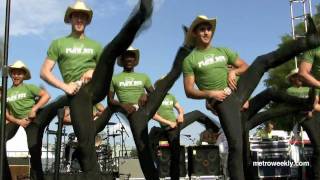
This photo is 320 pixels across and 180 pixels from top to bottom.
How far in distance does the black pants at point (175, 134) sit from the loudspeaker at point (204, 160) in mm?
2382

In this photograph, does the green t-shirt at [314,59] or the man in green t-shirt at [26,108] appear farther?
the green t-shirt at [314,59]

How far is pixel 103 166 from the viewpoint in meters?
12.6

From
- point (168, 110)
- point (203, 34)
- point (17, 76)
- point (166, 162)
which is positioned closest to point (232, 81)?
point (203, 34)

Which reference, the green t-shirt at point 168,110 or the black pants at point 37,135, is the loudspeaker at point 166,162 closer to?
the green t-shirt at point 168,110

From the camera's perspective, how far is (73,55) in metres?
4.59

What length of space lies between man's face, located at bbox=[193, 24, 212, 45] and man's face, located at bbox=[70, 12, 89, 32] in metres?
1.10

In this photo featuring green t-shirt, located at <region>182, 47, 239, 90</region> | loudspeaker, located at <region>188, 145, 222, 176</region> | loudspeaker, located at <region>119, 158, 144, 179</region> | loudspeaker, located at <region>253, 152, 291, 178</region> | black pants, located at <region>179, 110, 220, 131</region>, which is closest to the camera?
green t-shirt, located at <region>182, 47, 239, 90</region>

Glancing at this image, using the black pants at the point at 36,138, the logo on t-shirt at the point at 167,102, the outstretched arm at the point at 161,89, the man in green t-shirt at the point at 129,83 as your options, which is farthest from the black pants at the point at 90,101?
the logo on t-shirt at the point at 167,102

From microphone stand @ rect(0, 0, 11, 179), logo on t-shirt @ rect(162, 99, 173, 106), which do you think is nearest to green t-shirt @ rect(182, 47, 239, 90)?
microphone stand @ rect(0, 0, 11, 179)

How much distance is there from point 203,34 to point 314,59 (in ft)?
4.94

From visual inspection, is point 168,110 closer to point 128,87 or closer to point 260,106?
point 128,87

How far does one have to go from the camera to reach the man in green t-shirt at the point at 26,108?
18.1 feet

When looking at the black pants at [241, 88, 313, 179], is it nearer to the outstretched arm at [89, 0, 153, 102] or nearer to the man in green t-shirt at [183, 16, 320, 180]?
the man in green t-shirt at [183, 16, 320, 180]

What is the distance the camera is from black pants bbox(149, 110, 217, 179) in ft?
23.7
